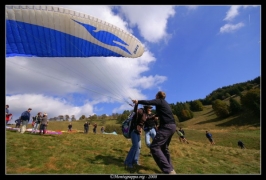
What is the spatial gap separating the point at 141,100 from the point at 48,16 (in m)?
5.94

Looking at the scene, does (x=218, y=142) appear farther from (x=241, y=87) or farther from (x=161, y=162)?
(x=241, y=87)

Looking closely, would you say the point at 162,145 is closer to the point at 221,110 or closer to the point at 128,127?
the point at 128,127

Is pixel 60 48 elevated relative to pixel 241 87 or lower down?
lower down

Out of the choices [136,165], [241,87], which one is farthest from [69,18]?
[241,87]

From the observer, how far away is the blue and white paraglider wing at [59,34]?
25.4 ft

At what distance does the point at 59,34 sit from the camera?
862 cm

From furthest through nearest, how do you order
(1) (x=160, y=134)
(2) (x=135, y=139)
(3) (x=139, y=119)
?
(3) (x=139, y=119) → (2) (x=135, y=139) → (1) (x=160, y=134)

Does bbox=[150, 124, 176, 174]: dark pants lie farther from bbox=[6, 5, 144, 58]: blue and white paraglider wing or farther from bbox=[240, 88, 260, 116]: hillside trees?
bbox=[240, 88, 260, 116]: hillside trees

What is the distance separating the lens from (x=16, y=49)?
28.2 ft

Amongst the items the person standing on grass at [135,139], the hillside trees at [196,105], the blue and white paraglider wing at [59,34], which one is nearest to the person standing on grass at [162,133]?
the person standing on grass at [135,139]

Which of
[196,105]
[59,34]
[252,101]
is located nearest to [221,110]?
[252,101]

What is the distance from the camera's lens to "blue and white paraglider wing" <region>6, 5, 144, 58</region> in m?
7.75

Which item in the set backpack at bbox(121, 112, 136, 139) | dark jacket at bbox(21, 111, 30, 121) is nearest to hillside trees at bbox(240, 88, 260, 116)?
dark jacket at bbox(21, 111, 30, 121)

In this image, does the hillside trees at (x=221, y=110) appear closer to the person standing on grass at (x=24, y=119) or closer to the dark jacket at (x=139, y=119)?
the person standing on grass at (x=24, y=119)
